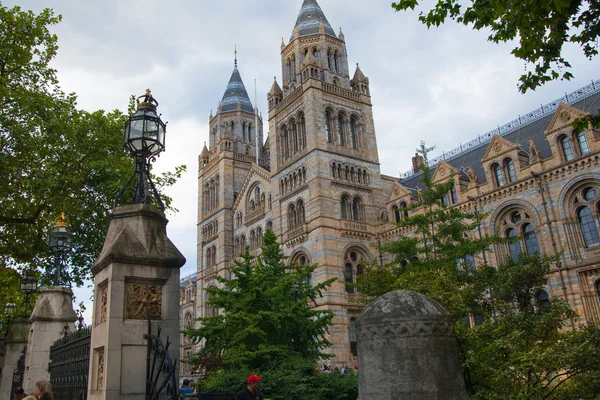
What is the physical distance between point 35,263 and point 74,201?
152 inches

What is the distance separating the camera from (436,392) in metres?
5.11

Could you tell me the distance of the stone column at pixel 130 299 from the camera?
18.6ft

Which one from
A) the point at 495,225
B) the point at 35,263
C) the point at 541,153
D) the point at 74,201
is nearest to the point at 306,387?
the point at 74,201

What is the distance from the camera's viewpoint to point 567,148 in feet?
86.0

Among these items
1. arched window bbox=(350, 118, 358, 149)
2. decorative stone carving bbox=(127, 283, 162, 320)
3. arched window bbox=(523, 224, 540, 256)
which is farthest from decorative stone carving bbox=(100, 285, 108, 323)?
arched window bbox=(350, 118, 358, 149)

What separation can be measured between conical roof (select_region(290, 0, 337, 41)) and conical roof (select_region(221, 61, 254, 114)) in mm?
14339

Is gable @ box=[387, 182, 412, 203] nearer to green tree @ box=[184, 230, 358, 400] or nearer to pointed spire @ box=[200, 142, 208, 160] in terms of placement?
green tree @ box=[184, 230, 358, 400]

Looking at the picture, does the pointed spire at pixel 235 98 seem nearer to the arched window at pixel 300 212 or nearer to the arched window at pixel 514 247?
the arched window at pixel 300 212

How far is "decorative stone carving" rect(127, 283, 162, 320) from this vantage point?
19.4 ft

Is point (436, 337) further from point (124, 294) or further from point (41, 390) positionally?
point (41, 390)

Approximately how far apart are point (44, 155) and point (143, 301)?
12.8 meters

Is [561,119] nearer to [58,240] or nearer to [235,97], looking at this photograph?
[58,240]

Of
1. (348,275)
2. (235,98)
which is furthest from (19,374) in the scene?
(235,98)

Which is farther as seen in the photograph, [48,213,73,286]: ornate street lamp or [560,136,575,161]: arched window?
[560,136,575,161]: arched window
